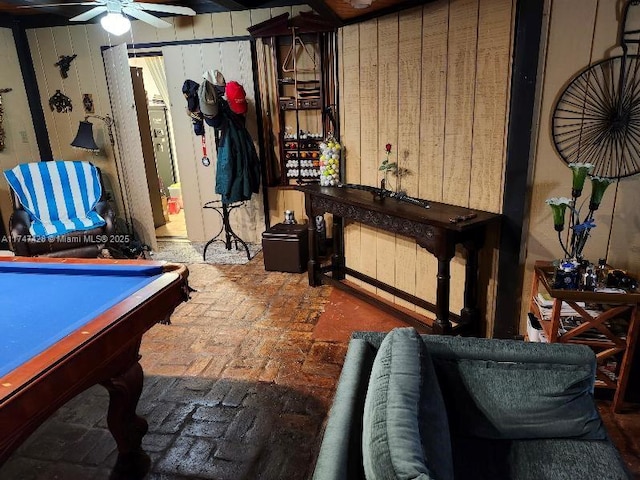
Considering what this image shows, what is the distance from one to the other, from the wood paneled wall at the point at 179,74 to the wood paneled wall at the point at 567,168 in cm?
304

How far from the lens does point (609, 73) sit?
2254 mm

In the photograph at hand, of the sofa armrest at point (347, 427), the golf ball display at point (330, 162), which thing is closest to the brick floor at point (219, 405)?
the sofa armrest at point (347, 427)

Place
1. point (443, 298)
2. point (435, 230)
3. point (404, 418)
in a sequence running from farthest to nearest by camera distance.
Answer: point (443, 298) < point (435, 230) < point (404, 418)

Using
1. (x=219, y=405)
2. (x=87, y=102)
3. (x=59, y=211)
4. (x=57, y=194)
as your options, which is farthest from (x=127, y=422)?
(x=87, y=102)

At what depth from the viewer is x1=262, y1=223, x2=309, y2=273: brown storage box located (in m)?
4.45

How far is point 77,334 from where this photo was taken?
1624 mm

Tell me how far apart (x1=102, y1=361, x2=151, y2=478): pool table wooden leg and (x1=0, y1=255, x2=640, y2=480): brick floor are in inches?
2.7

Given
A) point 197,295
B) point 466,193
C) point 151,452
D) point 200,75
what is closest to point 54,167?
point 200,75

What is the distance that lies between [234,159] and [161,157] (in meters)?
3.30

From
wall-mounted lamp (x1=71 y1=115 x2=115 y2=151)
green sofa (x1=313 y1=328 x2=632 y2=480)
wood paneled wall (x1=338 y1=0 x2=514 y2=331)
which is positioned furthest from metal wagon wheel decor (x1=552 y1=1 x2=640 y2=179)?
wall-mounted lamp (x1=71 y1=115 x2=115 y2=151)

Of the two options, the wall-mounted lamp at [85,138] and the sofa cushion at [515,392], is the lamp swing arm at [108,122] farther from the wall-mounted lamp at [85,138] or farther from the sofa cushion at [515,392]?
the sofa cushion at [515,392]

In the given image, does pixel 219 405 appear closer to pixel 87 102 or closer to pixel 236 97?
pixel 236 97

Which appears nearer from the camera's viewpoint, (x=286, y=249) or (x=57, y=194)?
(x=286, y=249)

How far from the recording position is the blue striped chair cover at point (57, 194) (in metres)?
4.52
